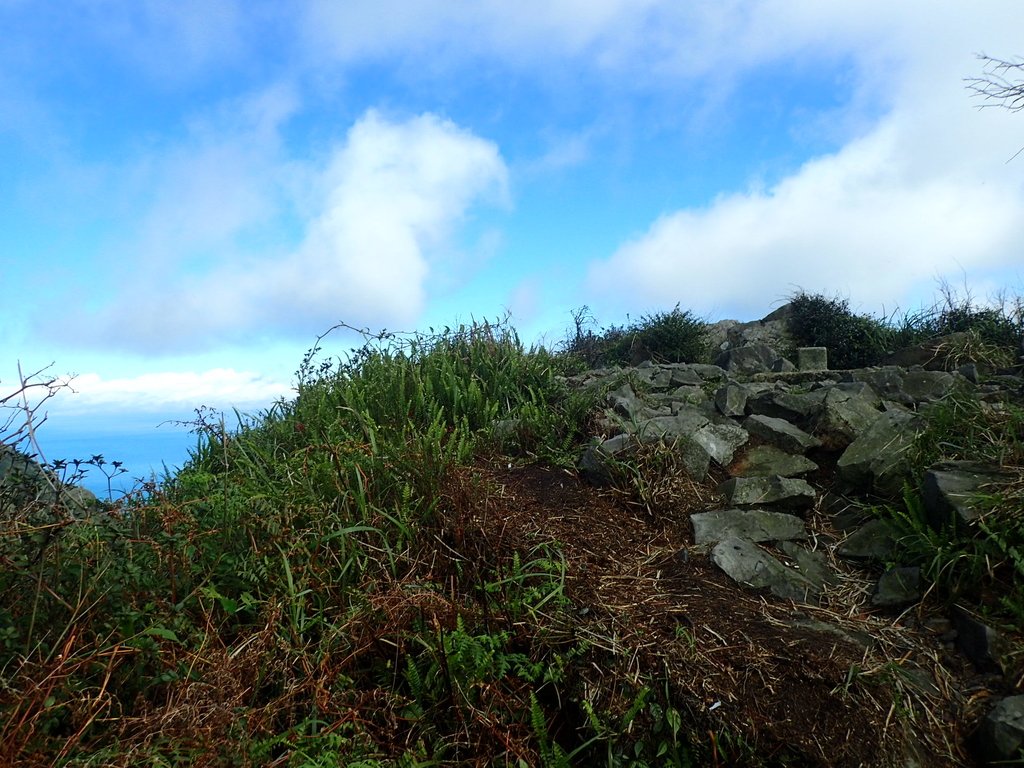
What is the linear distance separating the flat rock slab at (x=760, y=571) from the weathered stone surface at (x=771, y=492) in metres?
0.53

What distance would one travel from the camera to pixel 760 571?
3.96 meters

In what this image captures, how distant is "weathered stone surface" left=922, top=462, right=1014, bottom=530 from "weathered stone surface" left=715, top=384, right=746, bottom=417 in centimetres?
162

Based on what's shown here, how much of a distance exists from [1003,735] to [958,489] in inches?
50.6

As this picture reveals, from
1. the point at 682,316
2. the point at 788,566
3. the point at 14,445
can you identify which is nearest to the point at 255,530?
the point at 14,445

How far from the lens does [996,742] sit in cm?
294

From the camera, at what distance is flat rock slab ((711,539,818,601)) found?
390 centimetres

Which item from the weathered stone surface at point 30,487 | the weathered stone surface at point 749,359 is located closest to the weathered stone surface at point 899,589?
the weathered stone surface at point 30,487

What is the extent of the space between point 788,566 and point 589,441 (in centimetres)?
158

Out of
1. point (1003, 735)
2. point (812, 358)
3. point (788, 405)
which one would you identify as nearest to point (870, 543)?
point (1003, 735)

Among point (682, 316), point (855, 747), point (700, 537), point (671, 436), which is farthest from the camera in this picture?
point (682, 316)

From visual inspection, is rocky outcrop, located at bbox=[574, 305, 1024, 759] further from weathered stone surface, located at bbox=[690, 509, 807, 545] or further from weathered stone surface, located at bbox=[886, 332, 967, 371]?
weathered stone surface, located at bbox=[886, 332, 967, 371]

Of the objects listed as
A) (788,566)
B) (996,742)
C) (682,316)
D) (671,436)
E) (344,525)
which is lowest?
(996,742)

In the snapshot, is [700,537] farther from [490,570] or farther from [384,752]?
[384,752]

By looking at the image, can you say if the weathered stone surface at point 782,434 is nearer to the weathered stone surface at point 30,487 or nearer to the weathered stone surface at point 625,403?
the weathered stone surface at point 625,403
